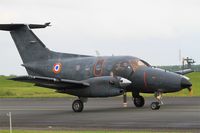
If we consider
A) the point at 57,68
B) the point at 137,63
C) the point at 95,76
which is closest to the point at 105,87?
the point at 95,76

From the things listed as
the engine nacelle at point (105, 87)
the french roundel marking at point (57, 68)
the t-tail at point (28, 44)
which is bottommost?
the engine nacelle at point (105, 87)

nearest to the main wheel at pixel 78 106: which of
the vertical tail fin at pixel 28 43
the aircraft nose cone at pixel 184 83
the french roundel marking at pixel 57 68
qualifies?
the french roundel marking at pixel 57 68

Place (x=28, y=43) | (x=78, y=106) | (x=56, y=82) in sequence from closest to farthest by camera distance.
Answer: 1. (x=56, y=82)
2. (x=78, y=106)
3. (x=28, y=43)

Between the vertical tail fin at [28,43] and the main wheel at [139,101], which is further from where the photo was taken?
the vertical tail fin at [28,43]

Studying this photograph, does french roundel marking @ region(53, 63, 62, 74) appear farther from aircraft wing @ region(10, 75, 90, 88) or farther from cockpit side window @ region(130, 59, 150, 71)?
cockpit side window @ region(130, 59, 150, 71)

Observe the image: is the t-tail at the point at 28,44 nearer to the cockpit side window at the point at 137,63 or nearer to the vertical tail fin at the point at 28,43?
the vertical tail fin at the point at 28,43

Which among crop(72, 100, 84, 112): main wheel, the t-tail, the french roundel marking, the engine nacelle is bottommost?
crop(72, 100, 84, 112): main wheel

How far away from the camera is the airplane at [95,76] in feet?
90.5

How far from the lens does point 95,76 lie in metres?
29.5

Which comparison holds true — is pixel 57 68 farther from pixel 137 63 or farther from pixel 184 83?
pixel 184 83

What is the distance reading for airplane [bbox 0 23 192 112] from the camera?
90.5ft

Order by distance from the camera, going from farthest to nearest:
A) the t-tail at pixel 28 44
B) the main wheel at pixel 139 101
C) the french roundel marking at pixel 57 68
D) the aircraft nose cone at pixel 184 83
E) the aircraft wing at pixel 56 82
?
the t-tail at pixel 28 44, the french roundel marking at pixel 57 68, the main wheel at pixel 139 101, the aircraft wing at pixel 56 82, the aircraft nose cone at pixel 184 83

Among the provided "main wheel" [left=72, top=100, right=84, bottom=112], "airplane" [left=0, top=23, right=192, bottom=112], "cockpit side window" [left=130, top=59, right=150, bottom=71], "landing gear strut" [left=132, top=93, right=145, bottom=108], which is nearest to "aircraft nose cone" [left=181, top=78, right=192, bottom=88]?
"airplane" [left=0, top=23, right=192, bottom=112]

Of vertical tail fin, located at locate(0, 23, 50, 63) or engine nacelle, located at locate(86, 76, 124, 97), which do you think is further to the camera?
vertical tail fin, located at locate(0, 23, 50, 63)
